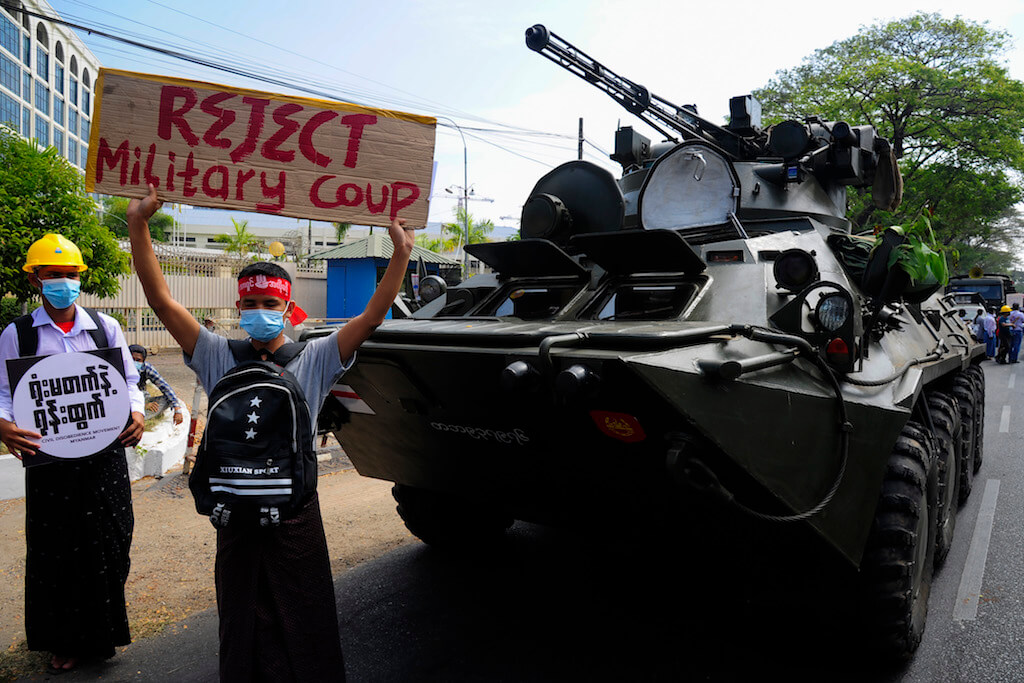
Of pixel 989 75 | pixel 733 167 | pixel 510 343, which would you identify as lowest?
pixel 510 343

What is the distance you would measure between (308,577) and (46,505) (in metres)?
1.50

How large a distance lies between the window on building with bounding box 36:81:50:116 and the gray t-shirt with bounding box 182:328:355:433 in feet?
193

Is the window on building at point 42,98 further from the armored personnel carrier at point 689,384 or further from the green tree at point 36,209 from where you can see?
the armored personnel carrier at point 689,384

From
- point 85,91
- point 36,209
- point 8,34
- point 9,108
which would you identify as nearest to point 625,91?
point 36,209

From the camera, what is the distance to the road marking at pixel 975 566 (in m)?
3.94

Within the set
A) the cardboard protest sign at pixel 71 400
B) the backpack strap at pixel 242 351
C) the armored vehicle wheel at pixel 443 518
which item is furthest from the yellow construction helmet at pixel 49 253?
the armored vehicle wheel at pixel 443 518

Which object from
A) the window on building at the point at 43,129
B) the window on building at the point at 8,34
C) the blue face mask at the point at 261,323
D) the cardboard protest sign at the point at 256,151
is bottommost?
the blue face mask at the point at 261,323

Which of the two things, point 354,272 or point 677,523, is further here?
point 354,272

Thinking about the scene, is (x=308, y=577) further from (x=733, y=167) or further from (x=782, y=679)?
(x=733, y=167)

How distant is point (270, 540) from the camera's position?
2348 mm

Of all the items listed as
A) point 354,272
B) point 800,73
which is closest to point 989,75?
point 800,73

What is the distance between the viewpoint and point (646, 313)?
3.48 metres

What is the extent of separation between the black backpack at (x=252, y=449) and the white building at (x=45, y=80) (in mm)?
47133

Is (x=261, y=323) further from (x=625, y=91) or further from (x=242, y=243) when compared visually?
(x=242, y=243)
